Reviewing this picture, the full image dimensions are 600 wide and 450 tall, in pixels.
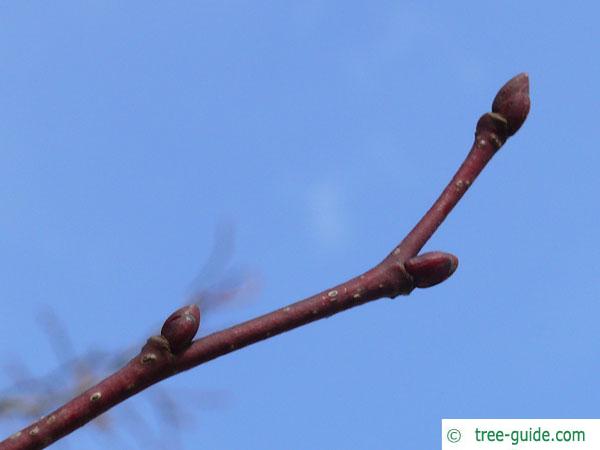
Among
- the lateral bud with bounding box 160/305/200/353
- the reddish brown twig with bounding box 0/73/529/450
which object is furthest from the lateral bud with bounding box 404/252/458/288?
the lateral bud with bounding box 160/305/200/353

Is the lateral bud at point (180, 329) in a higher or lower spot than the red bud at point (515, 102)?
lower

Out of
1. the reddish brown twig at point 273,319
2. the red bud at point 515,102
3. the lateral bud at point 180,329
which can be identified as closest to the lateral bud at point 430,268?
the reddish brown twig at point 273,319

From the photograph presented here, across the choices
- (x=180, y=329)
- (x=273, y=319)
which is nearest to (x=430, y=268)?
(x=273, y=319)

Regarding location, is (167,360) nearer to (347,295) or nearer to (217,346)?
(217,346)

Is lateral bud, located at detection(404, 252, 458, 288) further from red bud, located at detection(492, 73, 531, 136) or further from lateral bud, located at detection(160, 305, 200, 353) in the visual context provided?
lateral bud, located at detection(160, 305, 200, 353)

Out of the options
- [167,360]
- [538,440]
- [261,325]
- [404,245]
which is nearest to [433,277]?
[404,245]

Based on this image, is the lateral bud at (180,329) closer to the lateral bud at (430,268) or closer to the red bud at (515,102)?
the lateral bud at (430,268)

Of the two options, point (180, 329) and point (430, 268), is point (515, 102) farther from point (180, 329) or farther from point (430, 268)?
point (180, 329)
